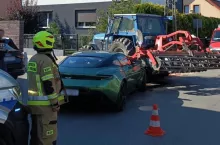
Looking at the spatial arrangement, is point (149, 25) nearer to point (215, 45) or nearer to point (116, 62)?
point (116, 62)

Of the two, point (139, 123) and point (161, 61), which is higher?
point (161, 61)

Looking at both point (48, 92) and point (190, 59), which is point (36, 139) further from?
point (190, 59)

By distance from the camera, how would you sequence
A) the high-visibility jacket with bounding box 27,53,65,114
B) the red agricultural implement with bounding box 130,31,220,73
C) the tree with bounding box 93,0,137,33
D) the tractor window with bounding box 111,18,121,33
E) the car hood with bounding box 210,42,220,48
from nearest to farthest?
the high-visibility jacket with bounding box 27,53,65,114 < the red agricultural implement with bounding box 130,31,220,73 < the tractor window with bounding box 111,18,121,33 < the car hood with bounding box 210,42,220,48 < the tree with bounding box 93,0,137,33

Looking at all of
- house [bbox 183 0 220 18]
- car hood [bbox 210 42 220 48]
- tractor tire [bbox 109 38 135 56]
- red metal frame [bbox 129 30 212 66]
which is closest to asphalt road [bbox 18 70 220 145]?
red metal frame [bbox 129 30 212 66]

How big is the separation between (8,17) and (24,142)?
90.5ft

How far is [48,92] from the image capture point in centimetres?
464

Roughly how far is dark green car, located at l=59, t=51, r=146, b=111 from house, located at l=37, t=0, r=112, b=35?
22.1 meters

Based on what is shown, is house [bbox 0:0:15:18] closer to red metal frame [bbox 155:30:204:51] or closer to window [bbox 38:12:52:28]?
window [bbox 38:12:52:28]

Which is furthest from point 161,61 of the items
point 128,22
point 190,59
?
point 128,22

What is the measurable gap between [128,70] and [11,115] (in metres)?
6.02

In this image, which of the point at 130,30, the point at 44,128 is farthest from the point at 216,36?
the point at 44,128

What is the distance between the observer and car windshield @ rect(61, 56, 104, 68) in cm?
898

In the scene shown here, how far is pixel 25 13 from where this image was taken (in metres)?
30.8

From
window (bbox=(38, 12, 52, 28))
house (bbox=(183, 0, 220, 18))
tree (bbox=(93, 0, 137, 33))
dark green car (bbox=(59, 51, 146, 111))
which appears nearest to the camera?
dark green car (bbox=(59, 51, 146, 111))
